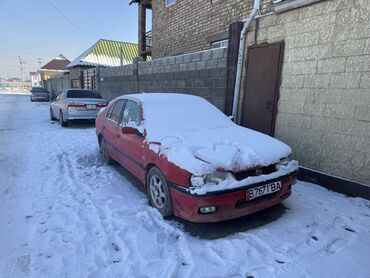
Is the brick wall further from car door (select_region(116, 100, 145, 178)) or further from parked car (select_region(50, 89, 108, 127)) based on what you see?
car door (select_region(116, 100, 145, 178))

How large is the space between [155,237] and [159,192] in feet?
2.04

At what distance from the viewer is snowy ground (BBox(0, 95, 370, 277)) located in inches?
103

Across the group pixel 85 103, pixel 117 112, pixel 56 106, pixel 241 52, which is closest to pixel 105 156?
pixel 117 112

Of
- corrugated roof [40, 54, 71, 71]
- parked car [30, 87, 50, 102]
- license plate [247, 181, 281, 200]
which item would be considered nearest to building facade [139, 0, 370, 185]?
license plate [247, 181, 281, 200]

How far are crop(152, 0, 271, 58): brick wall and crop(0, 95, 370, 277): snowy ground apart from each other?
5914 mm

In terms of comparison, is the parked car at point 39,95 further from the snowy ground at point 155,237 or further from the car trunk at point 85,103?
the snowy ground at point 155,237

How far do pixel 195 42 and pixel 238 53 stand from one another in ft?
14.8

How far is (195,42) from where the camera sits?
1062cm

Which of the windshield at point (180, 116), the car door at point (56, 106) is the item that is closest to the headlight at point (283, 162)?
the windshield at point (180, 116)

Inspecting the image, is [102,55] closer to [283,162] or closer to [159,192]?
[159,192]

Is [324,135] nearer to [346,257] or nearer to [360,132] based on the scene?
[360,132]

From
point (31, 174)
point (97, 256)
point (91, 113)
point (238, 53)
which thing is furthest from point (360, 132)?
point (91, 113)

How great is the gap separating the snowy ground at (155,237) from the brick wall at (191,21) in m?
5.91

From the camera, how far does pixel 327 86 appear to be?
15.1 feet
